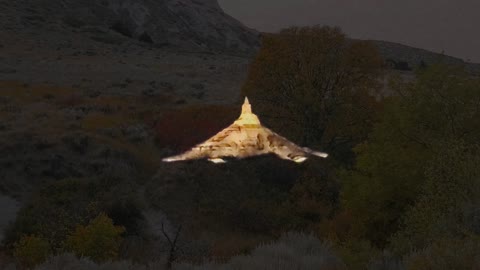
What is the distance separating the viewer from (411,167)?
14.4 metres

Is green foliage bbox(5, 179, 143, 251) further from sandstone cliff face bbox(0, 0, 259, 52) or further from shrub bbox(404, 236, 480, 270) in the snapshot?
sandstone cliff face bbox(0, 0, 259, 52)

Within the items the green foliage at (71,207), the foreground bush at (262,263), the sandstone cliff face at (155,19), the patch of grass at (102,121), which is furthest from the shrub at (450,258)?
the sandstone cliff face at (155,19)

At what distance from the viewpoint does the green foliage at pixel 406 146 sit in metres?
14.5

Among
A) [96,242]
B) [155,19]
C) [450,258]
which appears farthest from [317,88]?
[155,19]

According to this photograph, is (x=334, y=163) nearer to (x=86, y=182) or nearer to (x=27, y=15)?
(x=86, y=182)

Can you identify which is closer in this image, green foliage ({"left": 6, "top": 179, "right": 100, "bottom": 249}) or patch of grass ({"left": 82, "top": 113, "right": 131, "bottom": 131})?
green foliage ({"left": 6, "top": 179, "right": 100, "bottom": 249})

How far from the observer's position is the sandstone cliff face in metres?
78.5

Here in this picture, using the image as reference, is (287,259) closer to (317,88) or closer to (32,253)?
(32,253)

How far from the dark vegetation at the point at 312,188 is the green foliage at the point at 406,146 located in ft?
0.10

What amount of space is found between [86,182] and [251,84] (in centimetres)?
932

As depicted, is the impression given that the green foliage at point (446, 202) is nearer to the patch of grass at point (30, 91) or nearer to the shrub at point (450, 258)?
the shrub at point (450, 258)

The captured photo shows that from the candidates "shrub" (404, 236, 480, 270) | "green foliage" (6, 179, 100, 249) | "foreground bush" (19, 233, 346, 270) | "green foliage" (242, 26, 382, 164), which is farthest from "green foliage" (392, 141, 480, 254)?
"green foliage" (242, 26, 382, 164)

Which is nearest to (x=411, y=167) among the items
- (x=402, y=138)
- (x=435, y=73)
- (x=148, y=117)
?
(x=402, y=138)

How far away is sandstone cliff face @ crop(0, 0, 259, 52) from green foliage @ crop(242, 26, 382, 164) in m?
50.5
